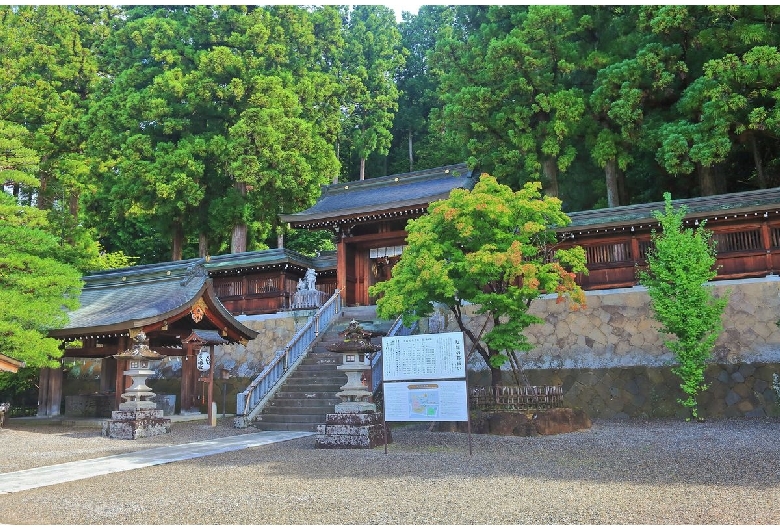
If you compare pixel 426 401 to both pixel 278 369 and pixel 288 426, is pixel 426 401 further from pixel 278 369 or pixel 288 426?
pixel 278 369

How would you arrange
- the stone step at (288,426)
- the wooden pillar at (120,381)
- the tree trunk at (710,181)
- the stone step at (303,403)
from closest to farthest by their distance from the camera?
the stone step at (288,426) < the stone step at (303,403) < the wooden pillar at (120,381) < the tree trunk at (710,181)

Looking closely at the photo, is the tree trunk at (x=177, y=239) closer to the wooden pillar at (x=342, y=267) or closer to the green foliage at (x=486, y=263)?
the wooden pillar at (x=342, y=267)

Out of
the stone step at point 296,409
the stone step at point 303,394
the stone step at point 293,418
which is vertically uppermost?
the stone step at point 303,394

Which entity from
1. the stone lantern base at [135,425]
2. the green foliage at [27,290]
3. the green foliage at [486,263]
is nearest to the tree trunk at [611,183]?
the green foliage at [486,263]

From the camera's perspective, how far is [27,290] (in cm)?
1634

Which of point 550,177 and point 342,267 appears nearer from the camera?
point 342,267

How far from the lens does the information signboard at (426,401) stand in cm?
1105

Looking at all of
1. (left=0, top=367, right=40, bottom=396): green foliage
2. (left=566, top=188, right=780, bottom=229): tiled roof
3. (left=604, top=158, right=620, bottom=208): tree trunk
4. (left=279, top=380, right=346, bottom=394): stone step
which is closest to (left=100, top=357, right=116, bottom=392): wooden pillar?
(left=0, top=367, right=40, bottom=396): green foliage

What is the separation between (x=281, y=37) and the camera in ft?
107

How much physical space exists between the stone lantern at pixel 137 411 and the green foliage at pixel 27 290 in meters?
2.61

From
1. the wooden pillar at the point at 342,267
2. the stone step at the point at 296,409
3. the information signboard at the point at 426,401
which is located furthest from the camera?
the wooden pillar at the point at 342,267

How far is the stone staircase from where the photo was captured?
15.3 meters

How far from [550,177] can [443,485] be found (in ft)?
63.6

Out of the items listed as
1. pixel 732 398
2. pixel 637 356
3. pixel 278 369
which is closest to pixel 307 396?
pixel 278 369
